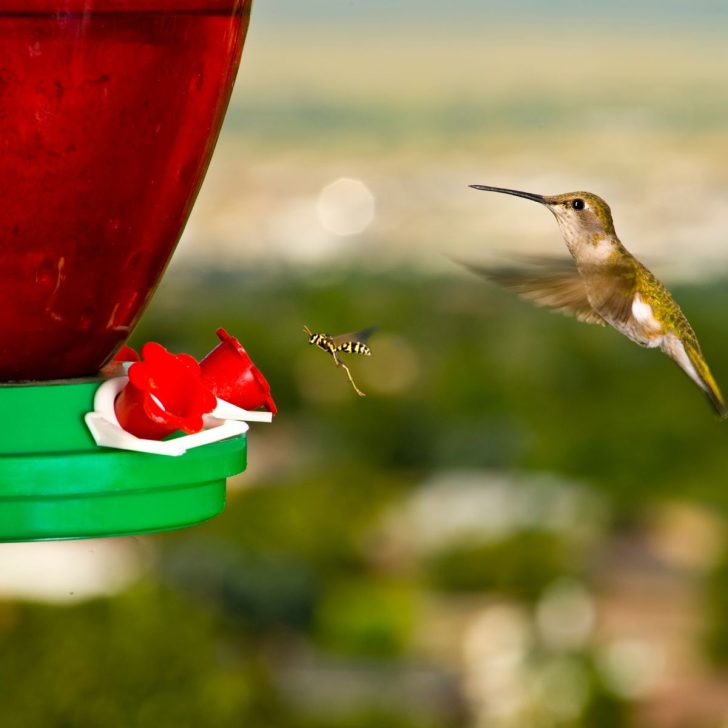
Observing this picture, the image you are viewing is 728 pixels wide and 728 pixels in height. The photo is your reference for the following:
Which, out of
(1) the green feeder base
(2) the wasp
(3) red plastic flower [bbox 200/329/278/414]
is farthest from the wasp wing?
(1) the green feeder base

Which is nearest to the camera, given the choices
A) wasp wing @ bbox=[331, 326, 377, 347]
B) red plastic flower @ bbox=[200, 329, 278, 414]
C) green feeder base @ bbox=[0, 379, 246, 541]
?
green feeder base @ bbox=[0, 379, 246, 541]

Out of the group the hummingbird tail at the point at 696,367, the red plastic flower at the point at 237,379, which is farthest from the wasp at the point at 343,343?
the hummingbird tail at the point at 696,367

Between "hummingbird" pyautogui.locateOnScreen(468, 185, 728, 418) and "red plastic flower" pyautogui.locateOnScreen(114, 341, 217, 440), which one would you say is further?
"hummingbird" pyautogui.locateOnScreen(468, 185, 728, 418)

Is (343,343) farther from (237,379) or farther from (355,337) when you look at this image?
(237,379)

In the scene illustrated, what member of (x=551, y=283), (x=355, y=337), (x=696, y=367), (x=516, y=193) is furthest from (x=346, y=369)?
(x=696, y=367)

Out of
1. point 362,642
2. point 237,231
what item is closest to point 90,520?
point 362,642

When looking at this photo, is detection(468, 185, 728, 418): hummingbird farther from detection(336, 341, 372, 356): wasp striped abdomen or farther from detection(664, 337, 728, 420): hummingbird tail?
detection(336, 341, 372, 356): wasp striped abdomen

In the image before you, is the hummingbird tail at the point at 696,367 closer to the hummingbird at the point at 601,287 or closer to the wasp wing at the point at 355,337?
the hummingbird at the point at 601,287
